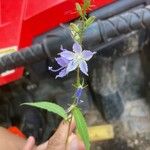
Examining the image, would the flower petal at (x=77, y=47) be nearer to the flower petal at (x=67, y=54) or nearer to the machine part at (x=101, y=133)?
the flower petal at (x=67, y=54)

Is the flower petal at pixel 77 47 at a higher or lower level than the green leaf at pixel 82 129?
higher

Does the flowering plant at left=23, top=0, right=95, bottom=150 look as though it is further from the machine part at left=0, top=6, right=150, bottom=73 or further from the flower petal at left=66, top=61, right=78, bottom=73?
the machine part at left=0, top=6, right=150, bottom=73

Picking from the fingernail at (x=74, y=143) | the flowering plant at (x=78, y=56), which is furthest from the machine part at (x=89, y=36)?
the flowering plant at (x=78, y=56)

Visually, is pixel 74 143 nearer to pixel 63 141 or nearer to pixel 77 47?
pixel 63 141

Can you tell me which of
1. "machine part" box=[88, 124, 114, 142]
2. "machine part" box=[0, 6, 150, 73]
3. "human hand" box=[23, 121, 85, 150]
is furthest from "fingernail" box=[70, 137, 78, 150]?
"machine part" box=[88, 124, 114, 142]

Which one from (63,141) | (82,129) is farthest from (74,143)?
(82,129)

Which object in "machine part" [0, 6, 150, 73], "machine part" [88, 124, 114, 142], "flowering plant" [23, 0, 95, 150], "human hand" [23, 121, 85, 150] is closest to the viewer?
"flowering plant" [23, 0, 95, 150]

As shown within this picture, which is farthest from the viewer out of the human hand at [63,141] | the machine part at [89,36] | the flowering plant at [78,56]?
the machine part at [89,36]

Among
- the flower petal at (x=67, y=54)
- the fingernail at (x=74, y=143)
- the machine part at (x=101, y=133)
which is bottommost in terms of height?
the machine part at (x=101, y=133)
